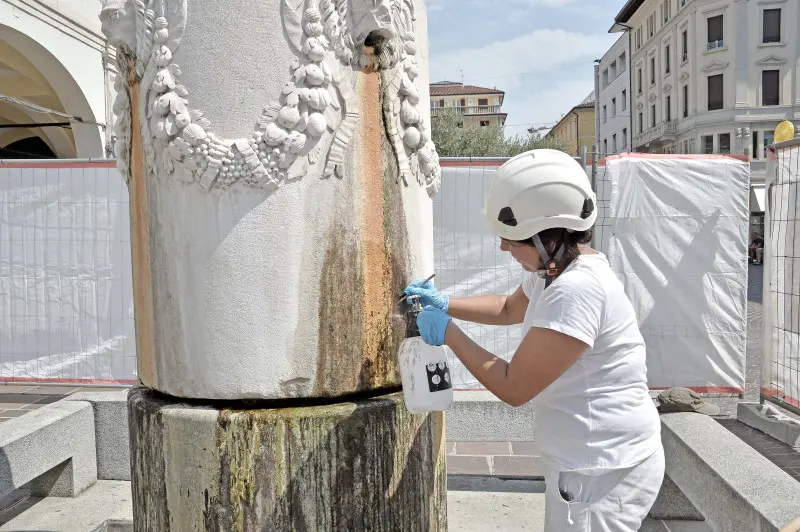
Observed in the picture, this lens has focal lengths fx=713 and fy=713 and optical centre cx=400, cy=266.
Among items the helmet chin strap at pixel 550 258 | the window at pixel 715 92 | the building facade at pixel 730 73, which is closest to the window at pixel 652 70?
the building facade at pixel 730 73

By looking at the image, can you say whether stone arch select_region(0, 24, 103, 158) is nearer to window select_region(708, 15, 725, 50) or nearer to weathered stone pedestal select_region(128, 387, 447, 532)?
weathered stone pedestal select_region(128, 387, 447, 532)

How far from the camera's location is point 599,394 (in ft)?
6.62

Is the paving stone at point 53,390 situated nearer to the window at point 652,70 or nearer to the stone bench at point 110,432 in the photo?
the stone bench at point 110,432

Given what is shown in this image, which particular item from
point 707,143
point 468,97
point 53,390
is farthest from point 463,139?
point 468,97

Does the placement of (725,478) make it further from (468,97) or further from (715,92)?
(468,97)

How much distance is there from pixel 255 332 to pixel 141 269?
20.1 inches

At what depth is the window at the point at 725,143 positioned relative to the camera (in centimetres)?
3612

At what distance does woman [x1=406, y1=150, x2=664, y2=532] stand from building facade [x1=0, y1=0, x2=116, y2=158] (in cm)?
1113

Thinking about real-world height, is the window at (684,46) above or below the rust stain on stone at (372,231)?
above

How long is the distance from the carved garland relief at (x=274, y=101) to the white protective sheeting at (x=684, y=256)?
4342 mm

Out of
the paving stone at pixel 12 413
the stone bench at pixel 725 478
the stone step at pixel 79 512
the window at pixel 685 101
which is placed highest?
the window at pixel 685 101

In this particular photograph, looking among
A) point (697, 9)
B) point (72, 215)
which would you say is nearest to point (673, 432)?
point (72, 215)

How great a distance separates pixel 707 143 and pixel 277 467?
1558 inches

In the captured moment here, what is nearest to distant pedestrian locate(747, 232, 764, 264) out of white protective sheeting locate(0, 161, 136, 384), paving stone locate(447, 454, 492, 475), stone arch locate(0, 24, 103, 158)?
stone arch locate(0, 24, 103, 158)
